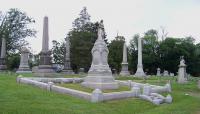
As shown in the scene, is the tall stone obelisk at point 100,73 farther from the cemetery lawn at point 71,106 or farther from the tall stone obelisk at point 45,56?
the tall stone obelisk at point 45,56

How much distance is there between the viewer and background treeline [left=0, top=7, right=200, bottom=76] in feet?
198

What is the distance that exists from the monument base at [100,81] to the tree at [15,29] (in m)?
42.2

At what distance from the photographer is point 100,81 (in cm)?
2078

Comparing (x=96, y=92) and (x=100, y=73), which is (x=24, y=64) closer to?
(x=100, y=73)

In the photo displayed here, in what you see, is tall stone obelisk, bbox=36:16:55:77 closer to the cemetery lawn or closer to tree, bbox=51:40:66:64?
the cemetery lawn

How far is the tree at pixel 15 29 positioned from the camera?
61047mm

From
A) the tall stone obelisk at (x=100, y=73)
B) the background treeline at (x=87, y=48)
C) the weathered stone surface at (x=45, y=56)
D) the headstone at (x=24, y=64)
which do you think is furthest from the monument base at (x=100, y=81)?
the background treeline at (x=87, y=48)

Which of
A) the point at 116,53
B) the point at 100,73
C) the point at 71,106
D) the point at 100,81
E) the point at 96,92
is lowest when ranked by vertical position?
the point at 71,106

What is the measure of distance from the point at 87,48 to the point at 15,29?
47.7 feet

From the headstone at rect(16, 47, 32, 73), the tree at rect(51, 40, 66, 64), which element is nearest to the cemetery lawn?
the headstone at rect(16, 47, 32, 73)

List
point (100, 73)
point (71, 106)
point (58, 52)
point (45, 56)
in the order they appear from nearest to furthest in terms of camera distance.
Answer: point (71, 106) < point (100, 73) < point (45, 56) < point (58, 52)

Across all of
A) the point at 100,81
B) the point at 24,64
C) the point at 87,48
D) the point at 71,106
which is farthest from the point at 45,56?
the point at 87,48

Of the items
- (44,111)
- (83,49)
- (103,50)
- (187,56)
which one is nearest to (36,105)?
(44,111)

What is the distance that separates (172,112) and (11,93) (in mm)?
7775
